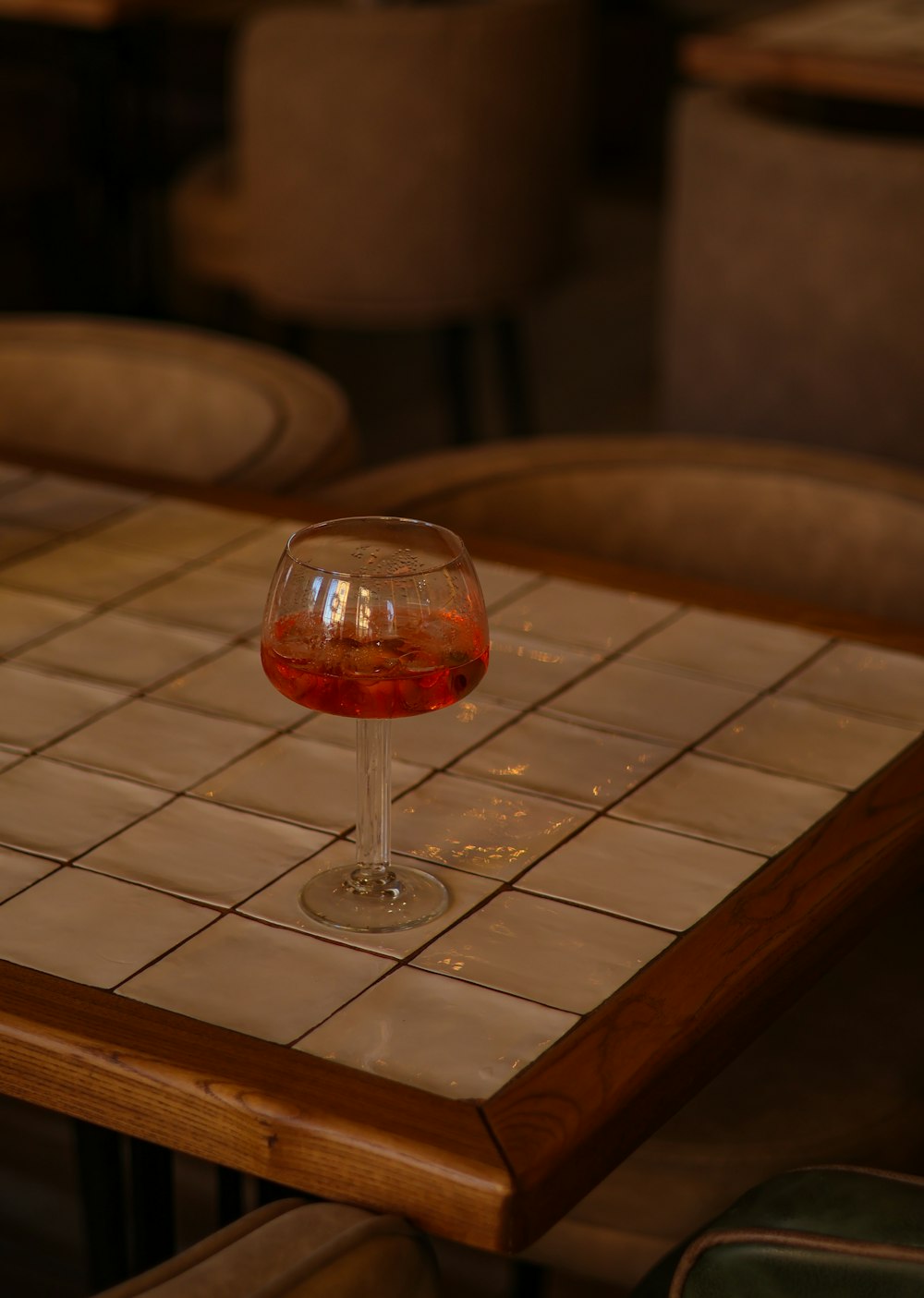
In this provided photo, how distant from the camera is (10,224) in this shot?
431cm

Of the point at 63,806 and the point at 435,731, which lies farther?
the point at 435,731

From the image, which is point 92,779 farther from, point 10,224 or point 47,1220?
point 10,224

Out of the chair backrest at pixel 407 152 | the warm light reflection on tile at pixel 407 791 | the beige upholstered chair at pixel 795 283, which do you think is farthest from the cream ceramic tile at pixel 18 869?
the chair backrest at pixel 407 152

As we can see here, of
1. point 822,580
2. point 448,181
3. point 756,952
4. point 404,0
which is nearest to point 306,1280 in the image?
point 756,952

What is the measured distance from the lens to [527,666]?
1204mm

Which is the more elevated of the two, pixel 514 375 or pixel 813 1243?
pixel 813 1243

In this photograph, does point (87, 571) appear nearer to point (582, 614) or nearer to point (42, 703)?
point (42, 703)

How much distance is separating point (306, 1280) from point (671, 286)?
7.34 feet

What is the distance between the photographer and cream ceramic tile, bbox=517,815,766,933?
36.5 inches

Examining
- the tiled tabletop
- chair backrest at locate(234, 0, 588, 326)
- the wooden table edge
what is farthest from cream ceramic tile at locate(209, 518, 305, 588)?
chair backrest at locate(234, 0, 588, 326)

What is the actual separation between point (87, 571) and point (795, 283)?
5.12 ft

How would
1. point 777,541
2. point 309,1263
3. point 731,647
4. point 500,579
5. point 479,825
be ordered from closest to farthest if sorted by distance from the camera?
point 309,1263
point 479,825
point 731,647
point 500,579
point 777,541

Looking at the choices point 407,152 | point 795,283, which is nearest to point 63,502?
point 795,283

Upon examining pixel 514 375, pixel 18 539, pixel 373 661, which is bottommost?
pixel 514 375
